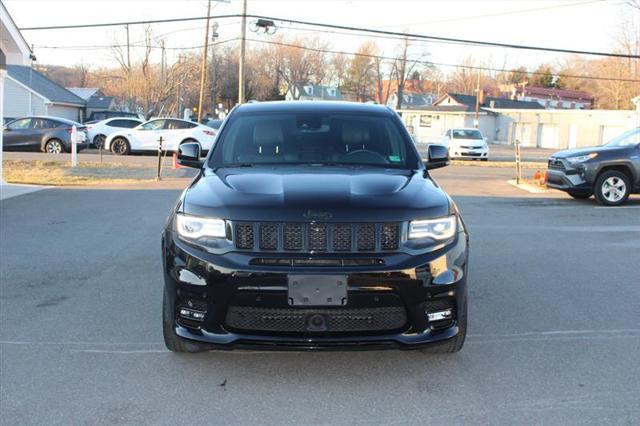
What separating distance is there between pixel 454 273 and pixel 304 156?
5.96ft

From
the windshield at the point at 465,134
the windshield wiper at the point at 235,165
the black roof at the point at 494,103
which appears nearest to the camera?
the windshield wiper at the point at 235,165

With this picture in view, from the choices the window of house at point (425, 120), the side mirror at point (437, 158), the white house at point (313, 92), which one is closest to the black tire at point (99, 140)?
the side mirror at point (437, 158)

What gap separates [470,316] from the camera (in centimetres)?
534

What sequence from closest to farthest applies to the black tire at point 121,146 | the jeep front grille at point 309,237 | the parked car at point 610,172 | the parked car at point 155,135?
the jeep front grille at point 309,237 < the parked car at point 610,172 < the parked car at point 155,135 < the black tire at point 121,146

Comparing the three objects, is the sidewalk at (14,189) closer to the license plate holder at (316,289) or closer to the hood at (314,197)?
the hood at (314,197)

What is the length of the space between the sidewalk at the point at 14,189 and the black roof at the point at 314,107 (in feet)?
28.2

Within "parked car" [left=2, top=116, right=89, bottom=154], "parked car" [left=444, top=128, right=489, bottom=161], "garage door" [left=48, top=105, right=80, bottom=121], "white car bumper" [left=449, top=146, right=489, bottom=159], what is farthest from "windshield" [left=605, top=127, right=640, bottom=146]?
"garage door" [left=48, top=105, right=80, bottom=121]

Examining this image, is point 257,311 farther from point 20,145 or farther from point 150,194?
point 20,145

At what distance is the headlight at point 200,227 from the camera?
12.4ft

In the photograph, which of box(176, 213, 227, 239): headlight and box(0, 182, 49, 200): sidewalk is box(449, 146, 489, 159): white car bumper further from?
box(176, 213, 227, 239): headlight

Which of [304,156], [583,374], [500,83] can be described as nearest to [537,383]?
[583,374]

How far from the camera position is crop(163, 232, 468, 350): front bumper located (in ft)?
11.9

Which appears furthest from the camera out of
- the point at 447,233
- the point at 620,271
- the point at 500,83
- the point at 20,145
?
the point at 500,83

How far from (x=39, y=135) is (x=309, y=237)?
24.1 m
